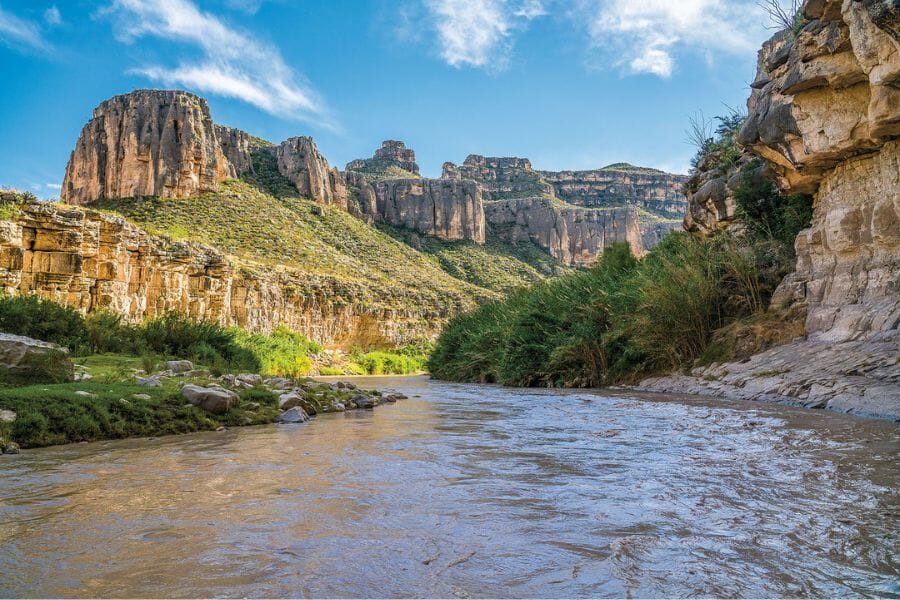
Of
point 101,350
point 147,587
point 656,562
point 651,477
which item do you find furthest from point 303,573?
point 101,350

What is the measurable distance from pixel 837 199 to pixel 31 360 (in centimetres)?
1514

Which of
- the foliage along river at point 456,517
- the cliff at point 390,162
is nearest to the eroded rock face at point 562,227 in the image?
the cliff at point 390,162

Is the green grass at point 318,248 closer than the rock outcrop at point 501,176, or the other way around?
the green grass at point 318,248

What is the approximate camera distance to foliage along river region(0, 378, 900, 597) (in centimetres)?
227

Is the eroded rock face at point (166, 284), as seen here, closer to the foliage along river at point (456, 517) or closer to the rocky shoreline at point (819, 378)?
the foliage along river at point (456, 517)

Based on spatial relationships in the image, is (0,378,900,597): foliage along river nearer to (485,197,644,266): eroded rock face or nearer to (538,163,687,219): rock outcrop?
(485,197,644,266): eroded rock face

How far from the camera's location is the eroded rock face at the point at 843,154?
971 centimetres

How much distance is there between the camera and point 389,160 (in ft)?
389

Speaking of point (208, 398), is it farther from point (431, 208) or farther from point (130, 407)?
point (431, 208)

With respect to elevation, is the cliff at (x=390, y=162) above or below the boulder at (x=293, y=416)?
above

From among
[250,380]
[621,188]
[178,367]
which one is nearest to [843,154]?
[250,380]

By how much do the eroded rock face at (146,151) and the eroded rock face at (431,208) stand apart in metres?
28.9

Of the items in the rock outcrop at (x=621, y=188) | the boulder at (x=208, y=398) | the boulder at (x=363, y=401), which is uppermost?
the rock outcrop at (x=621, y=188)

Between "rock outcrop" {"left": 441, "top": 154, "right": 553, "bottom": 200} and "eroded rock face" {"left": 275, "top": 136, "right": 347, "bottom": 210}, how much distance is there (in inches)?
1797
